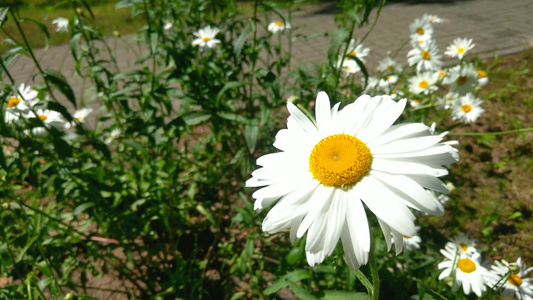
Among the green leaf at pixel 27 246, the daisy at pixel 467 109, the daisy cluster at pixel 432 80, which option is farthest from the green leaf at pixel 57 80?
the daisy at pixel 467 109

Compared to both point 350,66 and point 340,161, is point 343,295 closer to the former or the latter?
point 340,161

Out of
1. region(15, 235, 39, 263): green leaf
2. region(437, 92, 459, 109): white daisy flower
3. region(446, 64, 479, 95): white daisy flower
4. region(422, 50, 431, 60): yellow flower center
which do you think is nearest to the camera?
region(15, 235, 39, 263): green leaf

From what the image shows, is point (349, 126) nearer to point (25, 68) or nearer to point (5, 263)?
point (5, 263)

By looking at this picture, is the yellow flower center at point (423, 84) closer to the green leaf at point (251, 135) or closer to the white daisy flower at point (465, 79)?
the white daisy flower at point (465, 79)

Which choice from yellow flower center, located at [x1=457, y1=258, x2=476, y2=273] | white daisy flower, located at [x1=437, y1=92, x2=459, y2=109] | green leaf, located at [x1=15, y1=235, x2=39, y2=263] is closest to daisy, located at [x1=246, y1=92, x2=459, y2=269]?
yellow flower center, located at [x1=457, y1=258, x2=476, y2=273]

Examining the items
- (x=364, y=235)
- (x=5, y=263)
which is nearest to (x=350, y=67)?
(x=364, y=235)

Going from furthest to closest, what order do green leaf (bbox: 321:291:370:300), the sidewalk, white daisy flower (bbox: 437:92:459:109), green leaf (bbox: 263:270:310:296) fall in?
the sidewalk, white daisy flower (bbox: 437:92:459:109), green leaf (bbox: 263:270:310:296), green leaf (bbox: 321:291:370:300)

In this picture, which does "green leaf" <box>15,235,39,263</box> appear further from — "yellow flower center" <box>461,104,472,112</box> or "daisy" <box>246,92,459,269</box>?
"yellow flower center" <box>461,104,472,112</box>
